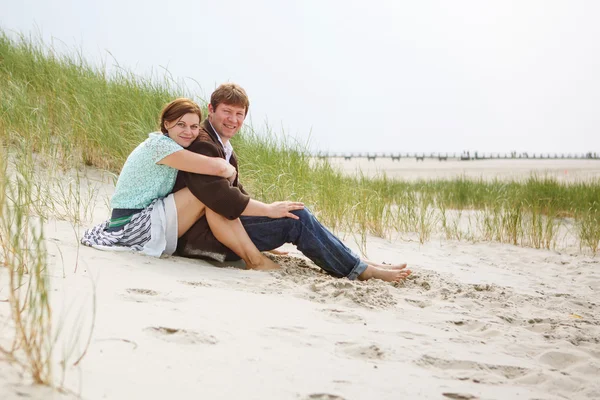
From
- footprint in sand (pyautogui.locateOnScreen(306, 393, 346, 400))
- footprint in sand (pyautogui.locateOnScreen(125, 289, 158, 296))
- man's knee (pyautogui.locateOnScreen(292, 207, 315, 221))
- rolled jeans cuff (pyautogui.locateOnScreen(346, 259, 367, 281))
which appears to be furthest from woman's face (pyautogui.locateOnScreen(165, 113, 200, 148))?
footprint in sand (pyautogui.locateOnScreen(306, 393, 346, 400))

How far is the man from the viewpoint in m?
3.41

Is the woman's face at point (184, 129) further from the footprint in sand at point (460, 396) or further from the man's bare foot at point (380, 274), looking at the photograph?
the footprint in sand at point (460, 396)

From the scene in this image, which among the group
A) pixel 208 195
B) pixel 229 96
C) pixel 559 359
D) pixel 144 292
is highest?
pixel 229 96

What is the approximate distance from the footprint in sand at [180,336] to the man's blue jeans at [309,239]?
5.12 ft

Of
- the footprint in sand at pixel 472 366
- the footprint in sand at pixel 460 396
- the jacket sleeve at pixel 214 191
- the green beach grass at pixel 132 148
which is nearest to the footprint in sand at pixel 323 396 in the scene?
the footprint in sand at pixel 460 396

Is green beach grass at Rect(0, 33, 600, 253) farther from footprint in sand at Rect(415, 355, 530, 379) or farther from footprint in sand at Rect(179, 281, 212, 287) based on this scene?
footprint in sand at Rect(415, 355, 530, 379)

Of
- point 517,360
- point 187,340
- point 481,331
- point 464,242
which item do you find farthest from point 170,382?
point 464,242

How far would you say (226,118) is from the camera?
3535mm

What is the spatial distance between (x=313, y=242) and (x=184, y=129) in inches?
39.1

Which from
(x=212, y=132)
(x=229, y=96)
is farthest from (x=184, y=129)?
(x=229, y=96)

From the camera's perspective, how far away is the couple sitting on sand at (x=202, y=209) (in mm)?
3342

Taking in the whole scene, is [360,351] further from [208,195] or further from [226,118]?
[226,118]

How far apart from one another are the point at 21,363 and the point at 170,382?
1.27ft

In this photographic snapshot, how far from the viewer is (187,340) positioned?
2.01m
